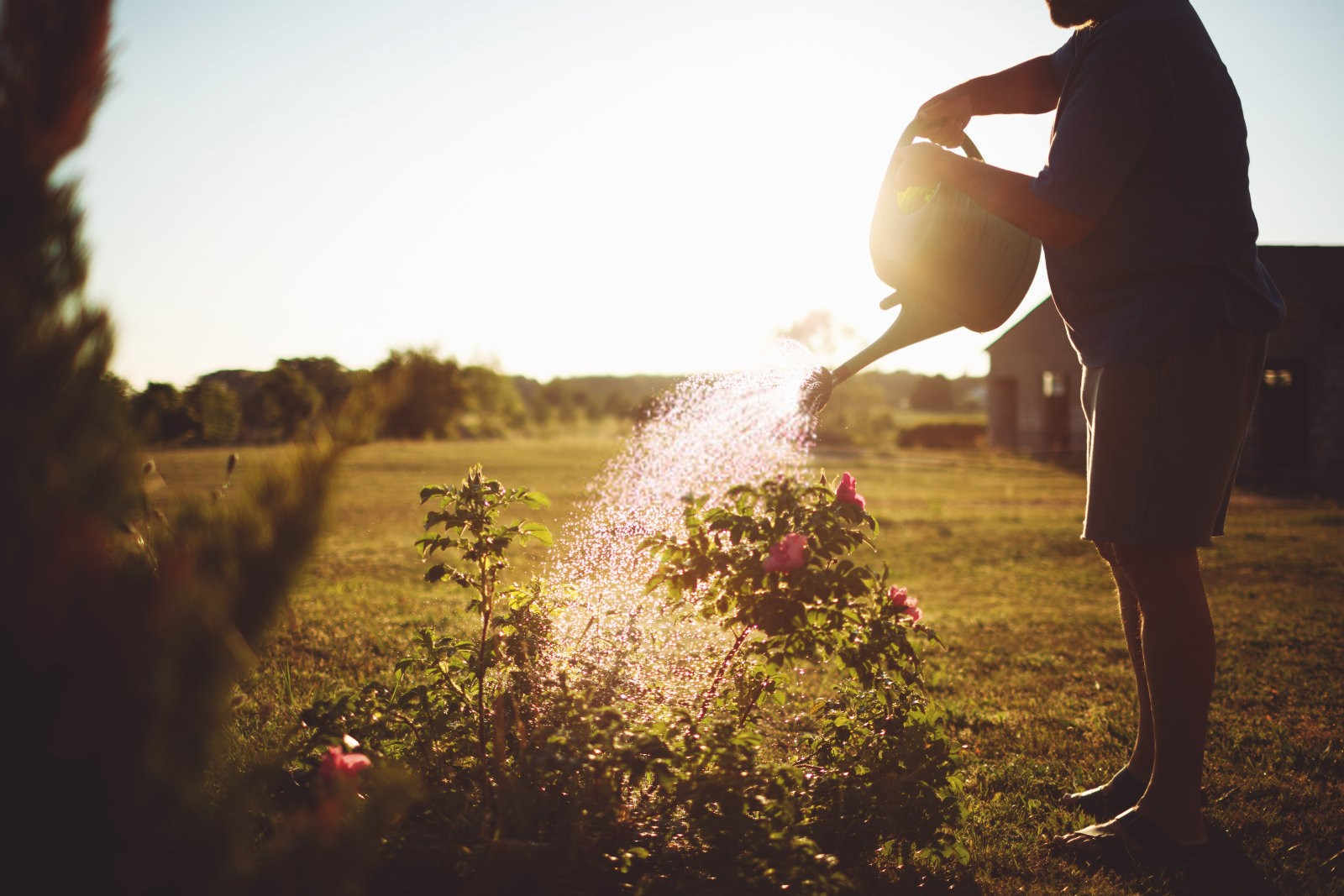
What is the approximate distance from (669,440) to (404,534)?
8.76 meters

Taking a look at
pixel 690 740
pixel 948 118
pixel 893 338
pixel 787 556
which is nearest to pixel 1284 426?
pixel 948 118

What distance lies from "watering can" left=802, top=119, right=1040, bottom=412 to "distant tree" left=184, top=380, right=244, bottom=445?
1.46 metres

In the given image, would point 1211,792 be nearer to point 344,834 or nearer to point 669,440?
point 669,440

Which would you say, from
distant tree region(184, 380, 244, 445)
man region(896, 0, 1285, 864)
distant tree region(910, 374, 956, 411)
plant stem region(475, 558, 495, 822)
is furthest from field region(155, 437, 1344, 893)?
distant tree region(910, 374, 956, 411)

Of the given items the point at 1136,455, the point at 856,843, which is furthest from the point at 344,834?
the point at 1136,455

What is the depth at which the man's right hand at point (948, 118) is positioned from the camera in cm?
266

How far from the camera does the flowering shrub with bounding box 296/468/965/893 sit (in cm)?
192

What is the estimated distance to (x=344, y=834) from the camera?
120 centimetres

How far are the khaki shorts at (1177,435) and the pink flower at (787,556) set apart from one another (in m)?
0.79

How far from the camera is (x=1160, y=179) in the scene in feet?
7.11

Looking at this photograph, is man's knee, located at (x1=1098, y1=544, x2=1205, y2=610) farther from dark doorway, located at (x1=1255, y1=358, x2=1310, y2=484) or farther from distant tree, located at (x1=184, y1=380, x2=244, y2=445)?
dark doorway, located at (x1=1255, y1=358, x2=1310, y2=484)

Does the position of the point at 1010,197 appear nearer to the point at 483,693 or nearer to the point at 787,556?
the point at 787,556

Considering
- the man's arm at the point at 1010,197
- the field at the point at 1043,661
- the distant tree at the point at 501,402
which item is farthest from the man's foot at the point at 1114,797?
the distant tree at the point at 501,402

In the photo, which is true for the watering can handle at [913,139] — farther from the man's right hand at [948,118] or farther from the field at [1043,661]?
the field at [1043,661]
